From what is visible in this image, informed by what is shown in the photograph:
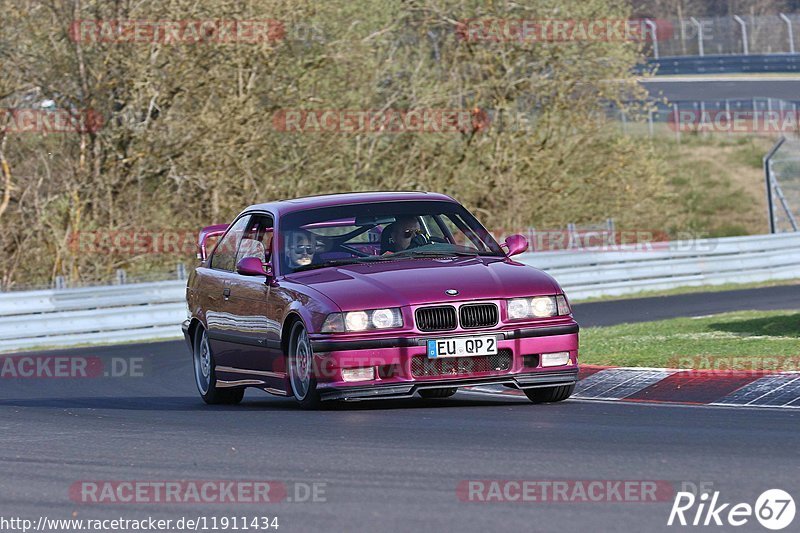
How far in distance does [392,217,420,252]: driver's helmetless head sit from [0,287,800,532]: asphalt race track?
1.16 m

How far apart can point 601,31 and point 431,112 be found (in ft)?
14.3

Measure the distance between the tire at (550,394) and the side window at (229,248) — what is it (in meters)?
2.77

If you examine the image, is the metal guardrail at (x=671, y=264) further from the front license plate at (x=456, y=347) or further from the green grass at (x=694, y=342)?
the front license plate at (x=456, y=347)

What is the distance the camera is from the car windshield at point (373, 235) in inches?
423

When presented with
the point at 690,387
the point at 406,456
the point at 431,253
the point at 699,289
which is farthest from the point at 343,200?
the point at 699,289

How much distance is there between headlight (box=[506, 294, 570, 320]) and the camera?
A: 9.79 meters

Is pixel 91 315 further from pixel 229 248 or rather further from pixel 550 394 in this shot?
pixel 550 394

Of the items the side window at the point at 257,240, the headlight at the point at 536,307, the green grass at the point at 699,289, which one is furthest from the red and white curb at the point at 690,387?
the green grass at the point at 699,289

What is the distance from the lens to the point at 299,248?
10.9 meters

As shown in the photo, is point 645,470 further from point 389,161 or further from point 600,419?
point 389,161

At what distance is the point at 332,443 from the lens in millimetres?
8195

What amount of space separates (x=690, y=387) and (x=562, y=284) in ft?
51.6

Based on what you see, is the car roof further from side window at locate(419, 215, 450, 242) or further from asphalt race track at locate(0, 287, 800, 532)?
asphalt race track at locate(0, 287, 800, 532)

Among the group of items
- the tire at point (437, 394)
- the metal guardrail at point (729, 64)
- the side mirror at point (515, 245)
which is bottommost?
the metal guardrail at point (729, 64)
